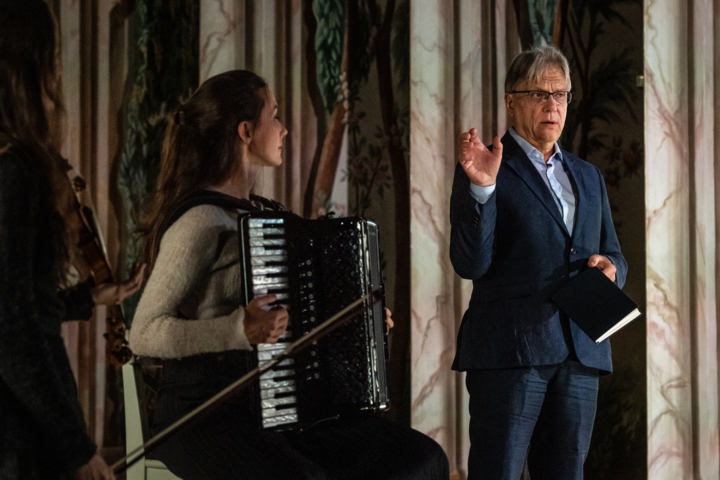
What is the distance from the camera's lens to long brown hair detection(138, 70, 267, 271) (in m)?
1.35

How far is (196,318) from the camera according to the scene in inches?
51.3

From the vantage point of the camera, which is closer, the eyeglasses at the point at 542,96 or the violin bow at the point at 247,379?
the violin bow at the point at 247,379

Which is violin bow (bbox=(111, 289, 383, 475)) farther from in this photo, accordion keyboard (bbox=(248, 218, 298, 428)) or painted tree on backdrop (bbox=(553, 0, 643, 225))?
painted tree on backdrop (bbox=(553, 0, 643, 225))

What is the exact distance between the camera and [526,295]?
1.48 m

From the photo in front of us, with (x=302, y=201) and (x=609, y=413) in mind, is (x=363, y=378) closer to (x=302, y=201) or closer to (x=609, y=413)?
(x=302, y=201)

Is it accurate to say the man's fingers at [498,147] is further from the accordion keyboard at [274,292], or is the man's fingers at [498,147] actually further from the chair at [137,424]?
the chair at [137,424]

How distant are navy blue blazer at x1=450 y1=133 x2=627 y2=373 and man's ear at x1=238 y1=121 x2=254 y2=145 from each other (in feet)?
1.59

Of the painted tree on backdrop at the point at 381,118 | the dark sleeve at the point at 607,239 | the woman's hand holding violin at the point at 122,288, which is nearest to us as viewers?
the woman's hand holding violin at the point at 122,288

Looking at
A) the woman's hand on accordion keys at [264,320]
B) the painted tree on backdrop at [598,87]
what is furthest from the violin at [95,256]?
the painted tree on backdrop at [598,87]

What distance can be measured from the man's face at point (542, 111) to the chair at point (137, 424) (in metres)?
1.05

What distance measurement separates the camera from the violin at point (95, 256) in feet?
3.75

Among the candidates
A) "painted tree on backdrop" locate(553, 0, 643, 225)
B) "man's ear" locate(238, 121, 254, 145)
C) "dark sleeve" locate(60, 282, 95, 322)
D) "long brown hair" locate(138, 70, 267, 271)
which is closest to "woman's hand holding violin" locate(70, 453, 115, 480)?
"dark sleeve" locate(60, 282, 95, 322)

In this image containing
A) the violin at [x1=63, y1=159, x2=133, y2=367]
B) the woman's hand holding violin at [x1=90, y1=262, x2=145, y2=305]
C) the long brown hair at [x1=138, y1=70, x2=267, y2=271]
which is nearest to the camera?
the violin at [x1=63, y1=159, x2=133, y2=367]

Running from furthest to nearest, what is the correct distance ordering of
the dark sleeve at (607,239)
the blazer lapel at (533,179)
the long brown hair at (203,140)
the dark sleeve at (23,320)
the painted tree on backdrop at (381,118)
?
the painted tree on backdrop at (381,118) → the dark sleeve at (607,239) → the blazer lapel at (533,179) → the long brown hair at (203,140) → the dark sleeve at (23,320)
